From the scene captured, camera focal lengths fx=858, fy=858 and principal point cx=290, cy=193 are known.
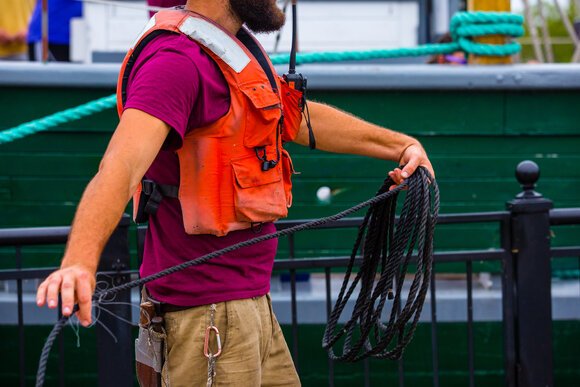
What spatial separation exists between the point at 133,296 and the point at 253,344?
273 centimetres

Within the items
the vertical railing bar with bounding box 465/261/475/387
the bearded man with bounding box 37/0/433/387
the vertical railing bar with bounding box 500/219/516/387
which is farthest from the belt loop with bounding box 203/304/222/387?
the vertical railing bar with bounding box 500/219/516/387

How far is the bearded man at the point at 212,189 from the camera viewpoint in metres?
2.31

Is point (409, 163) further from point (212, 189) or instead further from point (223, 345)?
point (223, 345)

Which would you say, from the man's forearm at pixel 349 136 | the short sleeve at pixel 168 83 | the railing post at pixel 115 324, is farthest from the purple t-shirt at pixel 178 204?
the railing post at pixel 115 324

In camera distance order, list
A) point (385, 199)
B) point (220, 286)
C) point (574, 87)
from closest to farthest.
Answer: point (220, 286)
point (385, 199)
point (574, 87)

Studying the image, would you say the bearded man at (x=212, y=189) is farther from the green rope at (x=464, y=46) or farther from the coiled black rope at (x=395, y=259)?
the green rope at (x=464, y=46)

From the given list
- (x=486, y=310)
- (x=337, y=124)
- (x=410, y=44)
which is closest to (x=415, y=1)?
(x=410, y=44)

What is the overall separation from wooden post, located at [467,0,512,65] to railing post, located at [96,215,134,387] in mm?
2695

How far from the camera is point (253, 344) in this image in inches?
98.2

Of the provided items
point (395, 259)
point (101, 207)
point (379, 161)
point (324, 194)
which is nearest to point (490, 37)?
point (379, 161)

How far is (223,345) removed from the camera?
246cm

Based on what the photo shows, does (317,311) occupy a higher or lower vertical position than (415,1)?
lower

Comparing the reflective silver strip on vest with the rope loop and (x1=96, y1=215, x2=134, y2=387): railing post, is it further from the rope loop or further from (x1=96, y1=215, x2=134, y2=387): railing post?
the rope loop

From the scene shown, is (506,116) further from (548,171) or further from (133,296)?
(133,296)
